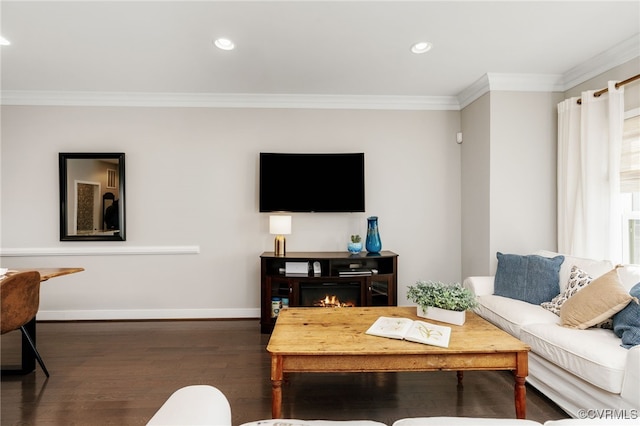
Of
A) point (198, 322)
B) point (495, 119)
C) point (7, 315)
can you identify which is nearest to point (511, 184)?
point (495, 119)

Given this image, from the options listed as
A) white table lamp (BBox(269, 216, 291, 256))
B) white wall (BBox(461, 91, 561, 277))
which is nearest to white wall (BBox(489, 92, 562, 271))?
white wall (BBox(461, 91, 561, 277))

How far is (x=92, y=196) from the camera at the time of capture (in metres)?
3.72

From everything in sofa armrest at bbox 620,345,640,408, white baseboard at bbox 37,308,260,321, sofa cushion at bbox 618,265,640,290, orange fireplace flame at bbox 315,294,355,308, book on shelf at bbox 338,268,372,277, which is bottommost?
white baseboard at bbox 37,308,260,321

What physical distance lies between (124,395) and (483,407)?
7.62ft

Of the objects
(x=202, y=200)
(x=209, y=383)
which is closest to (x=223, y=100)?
(x=202, y=200)

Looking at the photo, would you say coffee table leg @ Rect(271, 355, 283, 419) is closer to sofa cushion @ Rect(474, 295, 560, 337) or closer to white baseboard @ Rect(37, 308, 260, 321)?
sofa cushion @ Rect(474, 295, 560, 337)

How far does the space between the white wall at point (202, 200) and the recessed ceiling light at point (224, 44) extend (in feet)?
3.81

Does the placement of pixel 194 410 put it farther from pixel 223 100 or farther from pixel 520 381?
pixel 223 100

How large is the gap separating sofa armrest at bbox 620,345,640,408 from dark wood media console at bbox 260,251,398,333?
193 centimetres

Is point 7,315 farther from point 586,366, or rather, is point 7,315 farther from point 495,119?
point 495,119

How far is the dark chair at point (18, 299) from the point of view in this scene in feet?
7.05

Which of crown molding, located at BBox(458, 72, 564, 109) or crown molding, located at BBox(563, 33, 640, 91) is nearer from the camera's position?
crown molding, located at BBox(563, 33, 640, 91)

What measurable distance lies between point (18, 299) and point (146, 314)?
5.43 ft

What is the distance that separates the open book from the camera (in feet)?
5.76
